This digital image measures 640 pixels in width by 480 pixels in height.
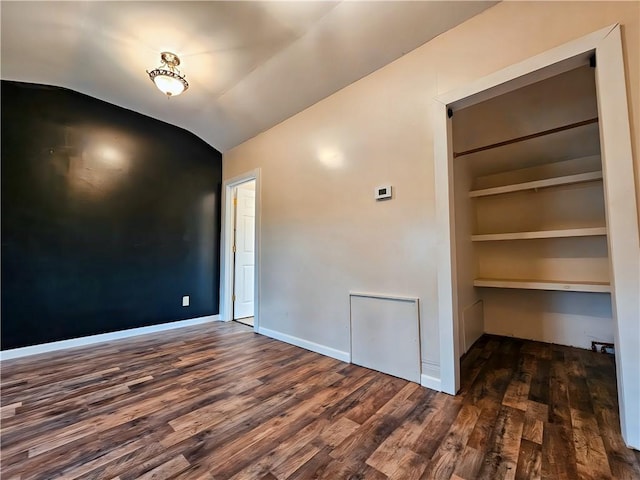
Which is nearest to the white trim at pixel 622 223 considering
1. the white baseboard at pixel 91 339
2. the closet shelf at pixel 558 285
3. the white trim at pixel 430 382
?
the white trim at pixel 430 382

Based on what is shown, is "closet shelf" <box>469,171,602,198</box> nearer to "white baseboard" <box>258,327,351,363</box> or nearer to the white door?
"white baseboard" <box>258,327,351,363</box>

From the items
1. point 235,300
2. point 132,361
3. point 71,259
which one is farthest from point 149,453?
point 235,300

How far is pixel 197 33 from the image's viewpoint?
7.30 feet

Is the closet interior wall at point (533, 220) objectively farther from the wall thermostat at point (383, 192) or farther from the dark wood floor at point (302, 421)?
the wall thermostat at point (383, 192)

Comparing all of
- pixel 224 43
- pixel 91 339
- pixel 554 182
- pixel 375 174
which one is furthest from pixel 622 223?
pixel 91 339

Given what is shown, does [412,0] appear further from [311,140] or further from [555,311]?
[555,311]

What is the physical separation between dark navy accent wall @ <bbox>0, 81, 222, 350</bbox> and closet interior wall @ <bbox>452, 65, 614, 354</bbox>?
3.44 m

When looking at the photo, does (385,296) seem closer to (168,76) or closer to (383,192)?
(383,192)

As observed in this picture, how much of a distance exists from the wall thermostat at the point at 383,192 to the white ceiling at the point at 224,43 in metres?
1.05

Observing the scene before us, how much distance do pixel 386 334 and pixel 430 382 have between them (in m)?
0.45

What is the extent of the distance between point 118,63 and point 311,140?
1959mm

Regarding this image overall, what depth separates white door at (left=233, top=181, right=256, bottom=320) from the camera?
13.8ft

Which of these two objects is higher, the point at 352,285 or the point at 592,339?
the point at 352,285

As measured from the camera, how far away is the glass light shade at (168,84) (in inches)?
93.4
